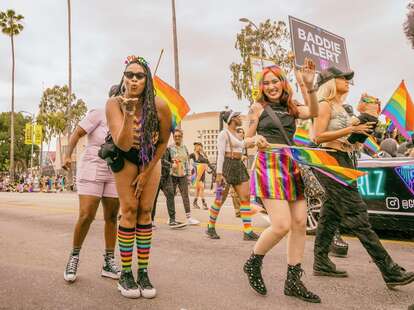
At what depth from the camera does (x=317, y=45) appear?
60.4 ft

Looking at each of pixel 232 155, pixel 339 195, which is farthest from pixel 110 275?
pixel 232 155

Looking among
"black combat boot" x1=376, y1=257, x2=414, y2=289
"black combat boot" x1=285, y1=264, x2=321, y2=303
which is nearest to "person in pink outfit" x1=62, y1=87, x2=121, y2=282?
"black combat boot" x1=285, y1=264, x2=321, y2=303

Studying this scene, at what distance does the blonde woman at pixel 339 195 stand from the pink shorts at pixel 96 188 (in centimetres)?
189

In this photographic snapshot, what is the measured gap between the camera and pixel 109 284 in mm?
3602

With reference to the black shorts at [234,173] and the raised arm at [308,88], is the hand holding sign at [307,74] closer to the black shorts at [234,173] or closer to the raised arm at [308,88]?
the raised arm at [308,88]

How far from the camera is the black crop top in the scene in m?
3.27

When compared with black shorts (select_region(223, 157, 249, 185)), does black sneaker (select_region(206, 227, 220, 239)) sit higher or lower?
lower

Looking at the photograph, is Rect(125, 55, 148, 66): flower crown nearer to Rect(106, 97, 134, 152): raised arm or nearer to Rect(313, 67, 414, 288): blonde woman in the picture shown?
Rect(106, 97, 134, 152): raised arm

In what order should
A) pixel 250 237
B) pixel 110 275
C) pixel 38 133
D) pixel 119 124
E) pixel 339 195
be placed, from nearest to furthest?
pixel 119 124
pixel 339 195
pixel 110 275
pixel 250 237
pixel 38 133

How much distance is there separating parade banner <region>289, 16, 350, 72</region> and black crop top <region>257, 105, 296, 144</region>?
1428 centimetres

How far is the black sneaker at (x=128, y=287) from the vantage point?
3.17m

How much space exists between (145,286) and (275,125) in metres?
1.64

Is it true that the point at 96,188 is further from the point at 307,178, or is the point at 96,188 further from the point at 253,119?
the point at 307,178

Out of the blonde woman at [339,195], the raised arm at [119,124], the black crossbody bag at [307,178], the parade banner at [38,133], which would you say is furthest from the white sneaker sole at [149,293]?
the parade banner at [38,133]
